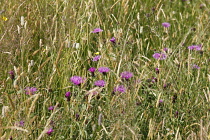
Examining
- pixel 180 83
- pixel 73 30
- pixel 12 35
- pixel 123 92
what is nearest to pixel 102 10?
pixel 73 30

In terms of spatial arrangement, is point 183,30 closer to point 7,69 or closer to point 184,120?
point 184,120

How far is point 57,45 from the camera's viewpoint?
6.95 ft

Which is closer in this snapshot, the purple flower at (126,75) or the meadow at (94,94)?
the meadow at (94,94)

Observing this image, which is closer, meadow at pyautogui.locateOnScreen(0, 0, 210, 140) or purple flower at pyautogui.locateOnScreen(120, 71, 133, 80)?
meadow at pyautogui.locateOnScreen(0, 0, 210, 140)

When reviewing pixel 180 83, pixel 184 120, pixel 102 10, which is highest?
pixel 102 10

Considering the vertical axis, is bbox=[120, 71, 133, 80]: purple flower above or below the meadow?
above

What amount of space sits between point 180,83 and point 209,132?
320 mm

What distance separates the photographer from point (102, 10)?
8.97ft

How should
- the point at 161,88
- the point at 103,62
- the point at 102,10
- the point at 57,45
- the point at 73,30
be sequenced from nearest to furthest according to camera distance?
the point at 161,88 → the point at 103,62 → the point at 57,45 → the point at 73,30 → the point at 102,10

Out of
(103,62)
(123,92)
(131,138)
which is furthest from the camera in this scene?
(103,62)

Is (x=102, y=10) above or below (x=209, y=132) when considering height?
above

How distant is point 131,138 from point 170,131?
0.82 feet

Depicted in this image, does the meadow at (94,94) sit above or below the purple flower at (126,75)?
below

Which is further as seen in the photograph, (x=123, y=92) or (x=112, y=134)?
(x=123, y=92)
